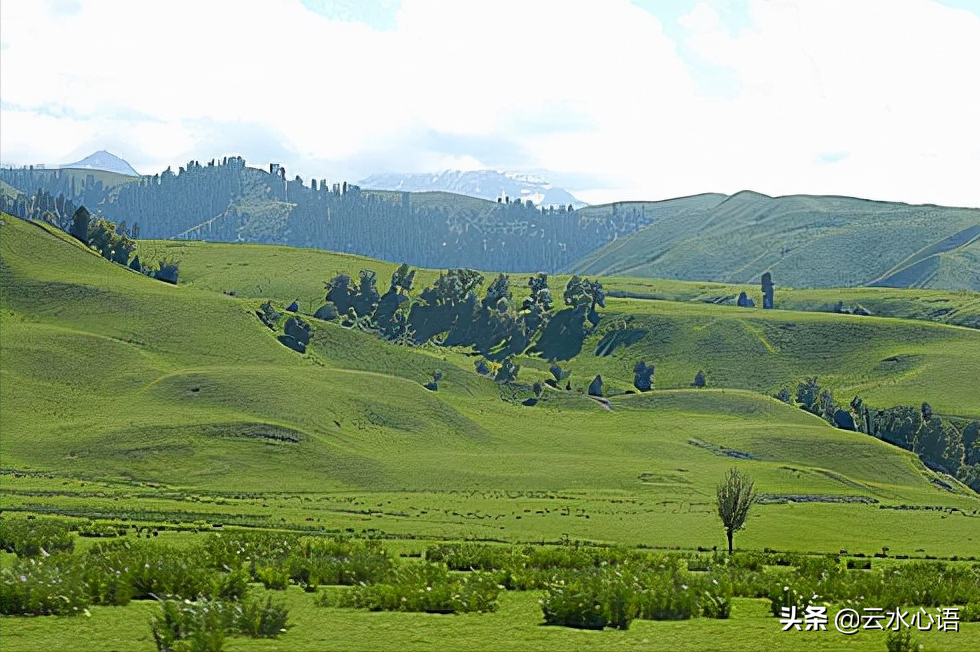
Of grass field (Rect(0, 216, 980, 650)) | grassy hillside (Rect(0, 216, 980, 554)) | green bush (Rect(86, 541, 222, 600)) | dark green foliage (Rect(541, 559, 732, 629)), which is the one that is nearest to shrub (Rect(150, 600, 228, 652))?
green bush (Rect(86, 541, 222, 600))

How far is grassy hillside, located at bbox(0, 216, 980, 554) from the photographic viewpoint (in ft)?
323

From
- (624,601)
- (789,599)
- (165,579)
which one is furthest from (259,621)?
(789,599)

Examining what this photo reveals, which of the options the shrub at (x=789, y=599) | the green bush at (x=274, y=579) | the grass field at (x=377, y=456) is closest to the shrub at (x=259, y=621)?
the grass field at (x=377, y=456)

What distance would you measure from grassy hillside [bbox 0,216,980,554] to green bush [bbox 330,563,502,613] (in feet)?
176

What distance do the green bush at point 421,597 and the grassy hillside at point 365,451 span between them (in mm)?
53681

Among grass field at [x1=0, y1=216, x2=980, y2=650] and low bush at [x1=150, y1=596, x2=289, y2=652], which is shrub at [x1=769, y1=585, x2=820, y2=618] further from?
low bush at [x1=150, y1=596, x2=289, y2=652]

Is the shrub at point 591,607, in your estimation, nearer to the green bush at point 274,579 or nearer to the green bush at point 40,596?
the green bush at point 274,579

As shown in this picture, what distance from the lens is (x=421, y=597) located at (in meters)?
28.2

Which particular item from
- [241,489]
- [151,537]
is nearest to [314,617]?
[151,537]

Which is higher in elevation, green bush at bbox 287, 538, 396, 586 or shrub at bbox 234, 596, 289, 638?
shrub at bbox 234, 596, 289, 638

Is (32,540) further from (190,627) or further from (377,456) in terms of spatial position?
(377,456)

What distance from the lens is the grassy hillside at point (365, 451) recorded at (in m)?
98.4

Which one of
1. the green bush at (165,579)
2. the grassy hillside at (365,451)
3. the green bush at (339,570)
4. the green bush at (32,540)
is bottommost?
the grassy hillside at (365,451)

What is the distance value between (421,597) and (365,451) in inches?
4661
